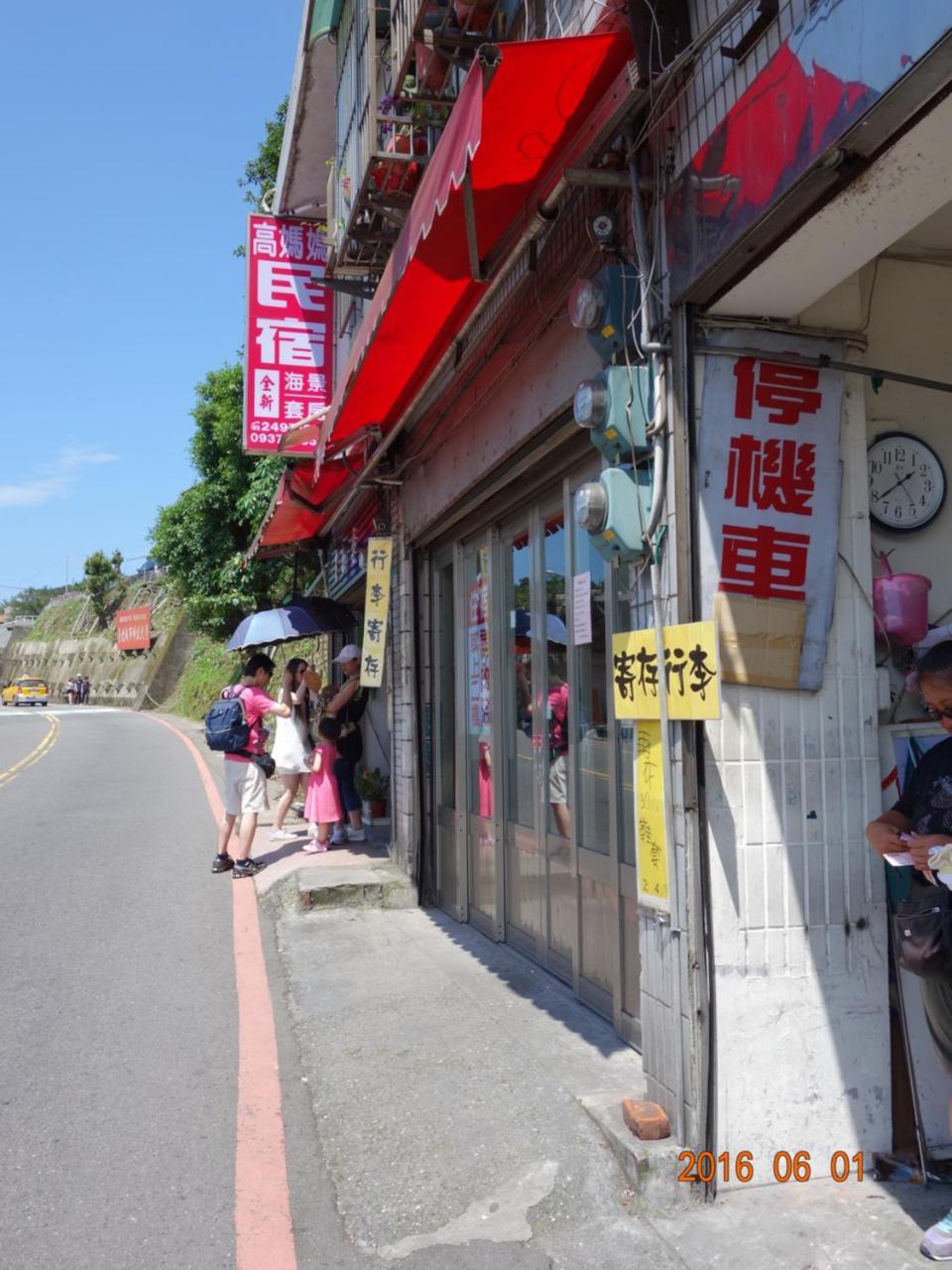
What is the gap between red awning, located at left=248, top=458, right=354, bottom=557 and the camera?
8414mm

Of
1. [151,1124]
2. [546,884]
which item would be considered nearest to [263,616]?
[546,884]

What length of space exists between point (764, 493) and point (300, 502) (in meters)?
6.31

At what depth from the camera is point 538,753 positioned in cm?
550

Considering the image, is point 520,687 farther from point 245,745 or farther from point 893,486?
point 245,745

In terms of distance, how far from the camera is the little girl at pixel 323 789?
29.3 feet

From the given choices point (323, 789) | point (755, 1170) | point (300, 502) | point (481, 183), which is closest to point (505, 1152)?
point (755, 1170)

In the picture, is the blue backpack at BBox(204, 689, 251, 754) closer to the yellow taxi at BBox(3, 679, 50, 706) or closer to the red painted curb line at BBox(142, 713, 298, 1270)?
the red painted curb line at BBox(142, 713, 298, 1270)

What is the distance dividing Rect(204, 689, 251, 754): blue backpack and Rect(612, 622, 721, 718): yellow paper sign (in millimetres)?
5042

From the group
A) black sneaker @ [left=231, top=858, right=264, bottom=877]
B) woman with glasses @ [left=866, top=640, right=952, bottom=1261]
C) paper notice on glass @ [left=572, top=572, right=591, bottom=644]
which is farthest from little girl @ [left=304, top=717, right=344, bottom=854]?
woman with glasses @ [left=866, top=640, right=952, bottom=1261]

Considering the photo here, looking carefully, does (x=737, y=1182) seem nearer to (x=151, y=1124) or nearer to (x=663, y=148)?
(x=151, y=1124)

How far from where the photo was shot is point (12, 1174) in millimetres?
3607

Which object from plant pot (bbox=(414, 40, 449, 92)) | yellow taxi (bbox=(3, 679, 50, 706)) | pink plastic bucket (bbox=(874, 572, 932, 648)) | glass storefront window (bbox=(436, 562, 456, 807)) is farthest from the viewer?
yellow taxi (bbox=(3, 679, 50, 706))

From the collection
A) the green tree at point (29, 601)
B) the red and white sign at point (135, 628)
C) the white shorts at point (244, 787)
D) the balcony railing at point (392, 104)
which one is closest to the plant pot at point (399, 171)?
the balcony railing at point (392, 104)

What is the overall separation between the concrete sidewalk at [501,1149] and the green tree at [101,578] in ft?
196
